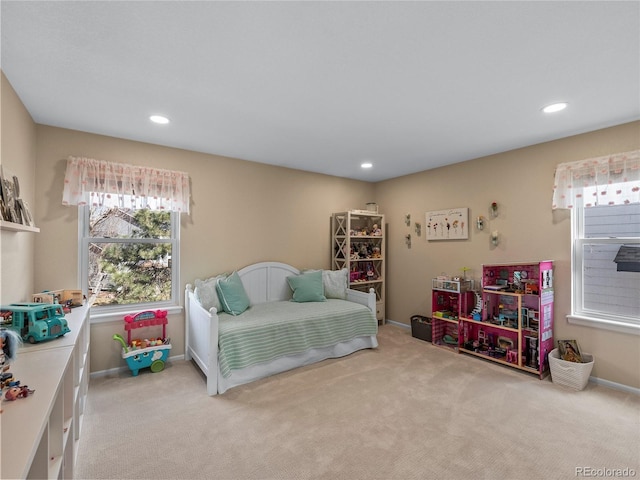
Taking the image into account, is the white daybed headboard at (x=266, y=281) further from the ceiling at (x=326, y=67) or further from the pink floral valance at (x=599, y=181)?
the pink floral valance at (x=599, y=181)

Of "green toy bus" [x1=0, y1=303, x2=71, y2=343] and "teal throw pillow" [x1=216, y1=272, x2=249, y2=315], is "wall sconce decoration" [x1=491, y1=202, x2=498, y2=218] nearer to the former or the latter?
"teal throw pillow" [x1=216, y1=272, x2=249, y2=315]

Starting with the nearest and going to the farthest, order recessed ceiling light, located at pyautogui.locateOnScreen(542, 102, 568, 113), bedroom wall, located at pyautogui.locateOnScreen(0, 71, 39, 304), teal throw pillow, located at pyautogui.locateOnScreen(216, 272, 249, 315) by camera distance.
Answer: bedroom wall, located at pyautogui.locateOnScreen(0, 71, 39, 304), recessed ceiling light, located at pyautogui.locateOnScreen(542, 102, 568, 113), teal throw pillow, located at pyautogui.locateOnScreen(216, 272, 249, 315)

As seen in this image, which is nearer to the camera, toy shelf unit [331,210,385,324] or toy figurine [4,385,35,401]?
toy figurine [4,385,35,401]

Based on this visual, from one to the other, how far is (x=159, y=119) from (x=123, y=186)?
2.86 feet

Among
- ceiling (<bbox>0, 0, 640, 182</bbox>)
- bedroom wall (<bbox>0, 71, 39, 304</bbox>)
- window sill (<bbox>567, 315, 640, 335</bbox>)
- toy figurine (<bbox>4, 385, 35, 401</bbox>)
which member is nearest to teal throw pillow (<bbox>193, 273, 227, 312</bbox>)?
bedroom wall (<bbox>0, 71, 39, 304</bbox>)

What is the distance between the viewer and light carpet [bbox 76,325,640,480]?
5.93 feet

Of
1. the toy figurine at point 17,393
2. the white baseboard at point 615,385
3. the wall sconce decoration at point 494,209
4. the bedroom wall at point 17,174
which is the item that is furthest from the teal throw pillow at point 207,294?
the white baseboard at point 615,385

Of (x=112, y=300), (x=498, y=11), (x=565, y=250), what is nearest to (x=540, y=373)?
(x=565, y=250)

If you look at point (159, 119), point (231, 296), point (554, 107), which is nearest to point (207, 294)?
point (231, 296)

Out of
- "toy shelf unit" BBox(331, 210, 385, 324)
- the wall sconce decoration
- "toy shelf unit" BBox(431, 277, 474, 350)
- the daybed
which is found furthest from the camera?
"toy shelf unit" BBox(331, 210, 385, 324)

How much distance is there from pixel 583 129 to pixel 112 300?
488 cm

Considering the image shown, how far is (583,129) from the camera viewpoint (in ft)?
9.31

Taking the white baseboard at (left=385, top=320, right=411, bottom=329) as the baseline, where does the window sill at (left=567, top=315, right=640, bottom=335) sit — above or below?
above

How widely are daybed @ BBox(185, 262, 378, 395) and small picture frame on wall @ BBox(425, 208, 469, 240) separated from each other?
1.32 meters
